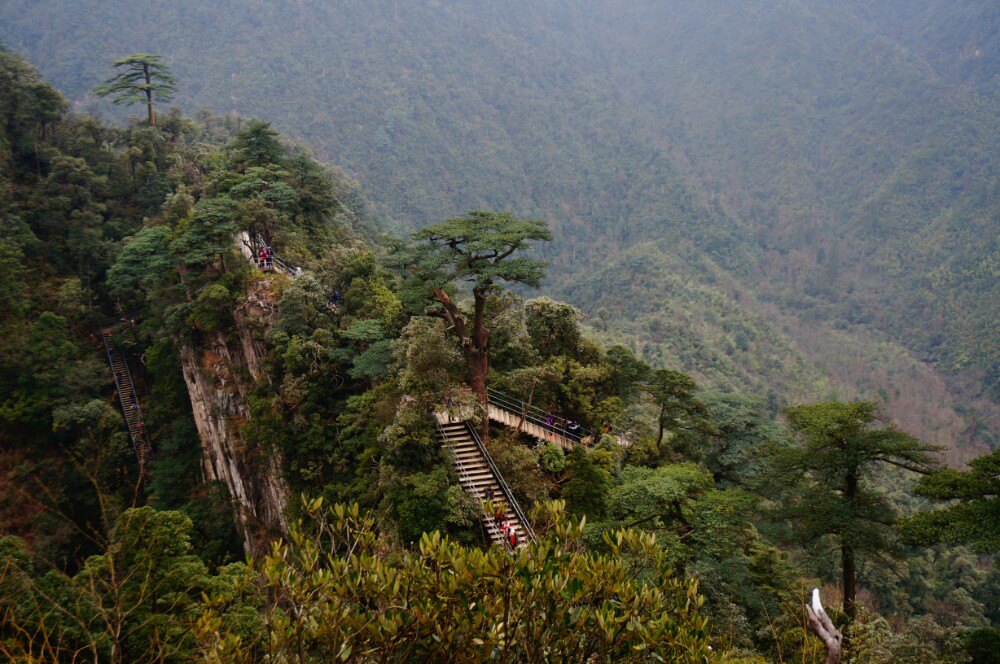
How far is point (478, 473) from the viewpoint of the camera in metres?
15.4

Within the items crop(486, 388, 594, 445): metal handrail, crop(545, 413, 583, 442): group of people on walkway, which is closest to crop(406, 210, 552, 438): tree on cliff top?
crop(486, 388, 594, 445): metal handrail

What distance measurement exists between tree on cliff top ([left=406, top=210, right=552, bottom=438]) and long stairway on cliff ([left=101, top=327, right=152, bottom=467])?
1892 cm

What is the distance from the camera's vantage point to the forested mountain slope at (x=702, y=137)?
68.9 m

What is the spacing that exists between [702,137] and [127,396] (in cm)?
12679

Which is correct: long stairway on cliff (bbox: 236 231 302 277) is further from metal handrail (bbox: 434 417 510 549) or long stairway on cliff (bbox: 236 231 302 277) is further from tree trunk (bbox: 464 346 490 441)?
metal handrail (bbox: 434 417 510 549)

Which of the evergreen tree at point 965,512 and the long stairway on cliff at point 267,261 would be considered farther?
the long stairway on cliff at point 267,261

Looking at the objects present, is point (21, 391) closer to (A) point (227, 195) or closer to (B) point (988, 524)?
(A) point (227, 195)

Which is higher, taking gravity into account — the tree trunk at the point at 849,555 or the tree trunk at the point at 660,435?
the tree trunk at the point at 660,435

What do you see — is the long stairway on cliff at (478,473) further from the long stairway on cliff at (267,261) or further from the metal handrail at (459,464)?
the long stairway on cliff at (267,261)

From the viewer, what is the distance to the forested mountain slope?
68938mm

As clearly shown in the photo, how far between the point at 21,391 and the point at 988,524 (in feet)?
111

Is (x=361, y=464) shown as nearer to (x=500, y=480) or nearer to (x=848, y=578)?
(x=500, y=480)

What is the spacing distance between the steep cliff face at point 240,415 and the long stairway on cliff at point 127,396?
4.11 metres

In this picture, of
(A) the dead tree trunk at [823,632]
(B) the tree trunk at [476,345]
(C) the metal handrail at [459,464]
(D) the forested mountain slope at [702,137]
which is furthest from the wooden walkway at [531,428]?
(D) the forested mountain slope at [702,137]
